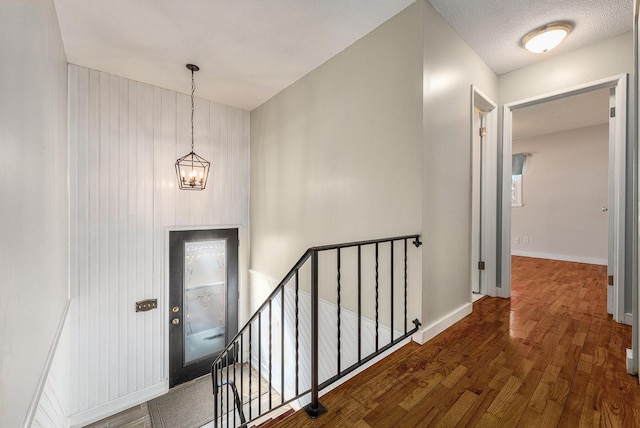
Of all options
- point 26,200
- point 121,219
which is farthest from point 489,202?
point 121,219

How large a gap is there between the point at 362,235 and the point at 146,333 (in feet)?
9.80

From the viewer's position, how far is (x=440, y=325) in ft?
7.18

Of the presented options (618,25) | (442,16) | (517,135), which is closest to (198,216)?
(442,16)

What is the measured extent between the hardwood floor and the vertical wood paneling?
9.56ft

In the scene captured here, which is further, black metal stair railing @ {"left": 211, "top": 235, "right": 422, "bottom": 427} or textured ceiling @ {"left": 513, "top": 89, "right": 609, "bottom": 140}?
textured ceiling @ {"left": 513, "top": 89, "right": 609, "bottom": 140}

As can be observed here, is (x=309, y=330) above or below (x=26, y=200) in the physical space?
below

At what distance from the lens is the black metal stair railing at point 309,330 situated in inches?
A: 56.6

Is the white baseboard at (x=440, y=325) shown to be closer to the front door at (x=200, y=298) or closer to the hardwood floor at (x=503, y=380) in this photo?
the hardwood floor at (x=503, y=380)

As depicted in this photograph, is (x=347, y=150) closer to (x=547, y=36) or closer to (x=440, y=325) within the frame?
(x=440, y=325)

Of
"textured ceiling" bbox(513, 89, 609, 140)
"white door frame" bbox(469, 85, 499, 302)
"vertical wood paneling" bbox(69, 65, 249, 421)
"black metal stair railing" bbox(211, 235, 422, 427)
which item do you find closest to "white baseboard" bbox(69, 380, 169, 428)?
"vertical wood paneling" bbox(69, 65, 249, 421)

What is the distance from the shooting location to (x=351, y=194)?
2631 mm

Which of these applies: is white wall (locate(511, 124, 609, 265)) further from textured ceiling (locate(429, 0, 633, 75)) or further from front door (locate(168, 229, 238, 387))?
front door (locate(168, 229, 238, 387))

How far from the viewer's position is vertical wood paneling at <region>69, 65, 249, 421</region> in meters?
2.97

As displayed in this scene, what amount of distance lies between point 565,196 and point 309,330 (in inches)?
221
